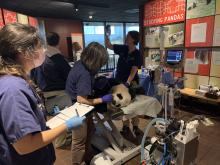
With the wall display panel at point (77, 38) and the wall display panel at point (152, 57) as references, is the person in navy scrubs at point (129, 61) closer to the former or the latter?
the wall display panel at point (152, 57)

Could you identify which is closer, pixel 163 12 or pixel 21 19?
pixel 163 12

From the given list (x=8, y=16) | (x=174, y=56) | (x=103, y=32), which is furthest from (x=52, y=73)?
(x=103, y=32)

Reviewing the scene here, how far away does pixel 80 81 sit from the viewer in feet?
5.06

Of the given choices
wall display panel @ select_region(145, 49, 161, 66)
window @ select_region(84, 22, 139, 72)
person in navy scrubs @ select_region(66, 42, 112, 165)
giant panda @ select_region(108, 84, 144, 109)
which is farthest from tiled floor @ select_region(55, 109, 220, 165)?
window @ select_region(84, 22, 139, 72)

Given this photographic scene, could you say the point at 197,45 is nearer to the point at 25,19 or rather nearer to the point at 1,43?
the point at 1,43

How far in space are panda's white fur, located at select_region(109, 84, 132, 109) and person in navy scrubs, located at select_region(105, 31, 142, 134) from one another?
761 mm

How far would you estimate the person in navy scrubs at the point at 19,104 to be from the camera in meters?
0.70

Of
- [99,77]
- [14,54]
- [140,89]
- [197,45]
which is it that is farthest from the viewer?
[197,45]

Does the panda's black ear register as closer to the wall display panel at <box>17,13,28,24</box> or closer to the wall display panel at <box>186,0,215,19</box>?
the wall display panel at <box>186,0,215,19</box>

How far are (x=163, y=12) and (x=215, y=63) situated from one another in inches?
56.8

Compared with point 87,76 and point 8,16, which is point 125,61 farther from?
point 8,16

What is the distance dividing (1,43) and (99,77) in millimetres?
1111

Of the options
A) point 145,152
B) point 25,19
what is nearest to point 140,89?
point 145,152

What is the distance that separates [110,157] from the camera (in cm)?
196
